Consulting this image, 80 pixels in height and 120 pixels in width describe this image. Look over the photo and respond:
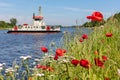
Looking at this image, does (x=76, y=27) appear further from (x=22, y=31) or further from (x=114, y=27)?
(x=22, y=31)

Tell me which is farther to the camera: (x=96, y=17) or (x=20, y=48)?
(x=20, y=48)

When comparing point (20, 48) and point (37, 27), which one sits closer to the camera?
point (20, 48)

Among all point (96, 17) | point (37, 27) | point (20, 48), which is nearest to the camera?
point (96, 17)

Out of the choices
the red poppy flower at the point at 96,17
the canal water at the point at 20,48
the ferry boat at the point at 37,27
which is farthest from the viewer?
the ferry boat at the point at 37,27

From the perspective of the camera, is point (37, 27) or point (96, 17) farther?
point (37, 27)

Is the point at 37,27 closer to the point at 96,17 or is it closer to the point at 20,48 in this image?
the point at 20,48

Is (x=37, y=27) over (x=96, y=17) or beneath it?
beneath

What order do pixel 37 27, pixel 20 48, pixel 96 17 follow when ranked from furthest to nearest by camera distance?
pixel 37 27 → pixel 20 48 → pixel 96 17

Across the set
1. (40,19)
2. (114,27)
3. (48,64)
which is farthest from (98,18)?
(40,19)

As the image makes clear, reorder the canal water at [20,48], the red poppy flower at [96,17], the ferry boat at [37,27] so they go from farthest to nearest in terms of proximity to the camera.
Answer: the ferry boat at [37,27]
the canal water at [20,48]
the red poppy flower at [96,17]

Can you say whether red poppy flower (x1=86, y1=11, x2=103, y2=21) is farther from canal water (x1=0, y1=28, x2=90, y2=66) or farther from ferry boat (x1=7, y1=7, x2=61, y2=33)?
ferry boat (x1=7, y1=7, x2=61, y2=33)

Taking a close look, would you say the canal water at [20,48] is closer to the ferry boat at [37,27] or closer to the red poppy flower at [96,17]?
the red poppy flower at [96,17]

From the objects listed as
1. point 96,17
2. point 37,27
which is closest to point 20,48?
point 96,17

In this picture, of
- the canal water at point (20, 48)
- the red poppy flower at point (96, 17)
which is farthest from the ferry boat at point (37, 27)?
the red poppy flower at point (96, 17)
